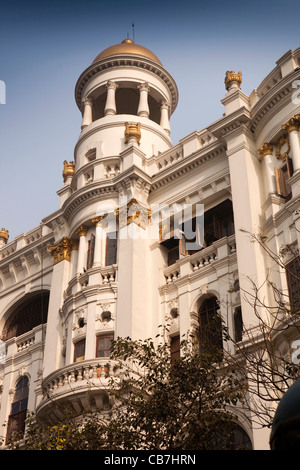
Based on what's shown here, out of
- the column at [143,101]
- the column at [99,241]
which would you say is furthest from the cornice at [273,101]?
the column at [143,101]

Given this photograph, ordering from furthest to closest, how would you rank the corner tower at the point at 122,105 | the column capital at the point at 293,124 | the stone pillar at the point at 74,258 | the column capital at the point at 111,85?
the column capital at the point at 111,85 < the corner tower at the point at 122,105 < the stone pillar at the point at 74,258 < the column capital at the point at 293,124

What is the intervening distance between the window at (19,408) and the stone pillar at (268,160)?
12.9 metres

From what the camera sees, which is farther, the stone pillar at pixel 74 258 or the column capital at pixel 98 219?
the stone pillar at pixel 74 258

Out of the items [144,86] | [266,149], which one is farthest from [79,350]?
[144,86]

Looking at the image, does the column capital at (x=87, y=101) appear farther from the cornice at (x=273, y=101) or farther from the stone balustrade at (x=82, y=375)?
the stone balustrade at (x=82, y=375)

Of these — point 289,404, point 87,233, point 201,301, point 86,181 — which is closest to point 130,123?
point 86,181

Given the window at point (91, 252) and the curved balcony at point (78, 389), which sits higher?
the window at point (91, 252)

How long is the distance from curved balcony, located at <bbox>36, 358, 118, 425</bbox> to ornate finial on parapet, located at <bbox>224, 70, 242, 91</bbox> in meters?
11.5

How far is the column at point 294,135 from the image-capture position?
829 inches

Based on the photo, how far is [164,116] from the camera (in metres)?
32.4

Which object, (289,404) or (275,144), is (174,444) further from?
(275,144)

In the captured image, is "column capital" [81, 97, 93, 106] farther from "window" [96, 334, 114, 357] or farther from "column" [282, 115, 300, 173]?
"window" [96, 334, 114, 357]

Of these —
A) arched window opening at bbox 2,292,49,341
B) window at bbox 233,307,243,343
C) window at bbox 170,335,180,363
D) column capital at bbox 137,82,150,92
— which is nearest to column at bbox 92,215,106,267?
window at bbox 170,335,180,363

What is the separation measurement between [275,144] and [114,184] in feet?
22.4
